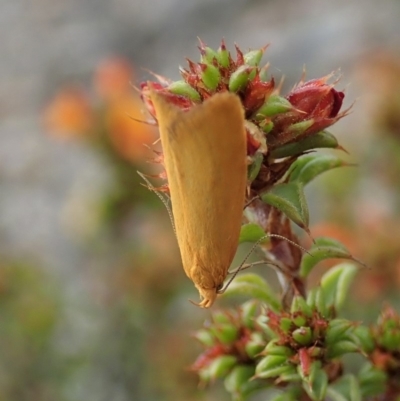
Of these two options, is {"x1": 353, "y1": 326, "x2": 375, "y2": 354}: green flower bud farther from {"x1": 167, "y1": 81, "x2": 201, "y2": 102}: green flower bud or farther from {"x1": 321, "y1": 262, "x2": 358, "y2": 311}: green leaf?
{"x1": 167, "y1": 81, "x2": 201, "y2": 102}: green flower bud

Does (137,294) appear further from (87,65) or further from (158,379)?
(87,65)

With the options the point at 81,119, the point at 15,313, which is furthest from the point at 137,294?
the point at 81,119

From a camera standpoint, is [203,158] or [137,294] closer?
[203,158]

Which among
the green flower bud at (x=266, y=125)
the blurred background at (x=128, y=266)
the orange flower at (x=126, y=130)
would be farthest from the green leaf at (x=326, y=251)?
the orange flower at (x=126, y=130)

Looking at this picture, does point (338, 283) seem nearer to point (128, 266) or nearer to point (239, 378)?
point (239, 378)

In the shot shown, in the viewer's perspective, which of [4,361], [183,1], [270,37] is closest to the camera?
[4,361]

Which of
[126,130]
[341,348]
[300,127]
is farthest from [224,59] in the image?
[126,130]

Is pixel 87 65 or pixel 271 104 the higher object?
pixel 271 104

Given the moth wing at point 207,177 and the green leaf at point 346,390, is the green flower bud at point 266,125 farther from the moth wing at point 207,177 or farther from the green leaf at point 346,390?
the green leaf at point 346,390
